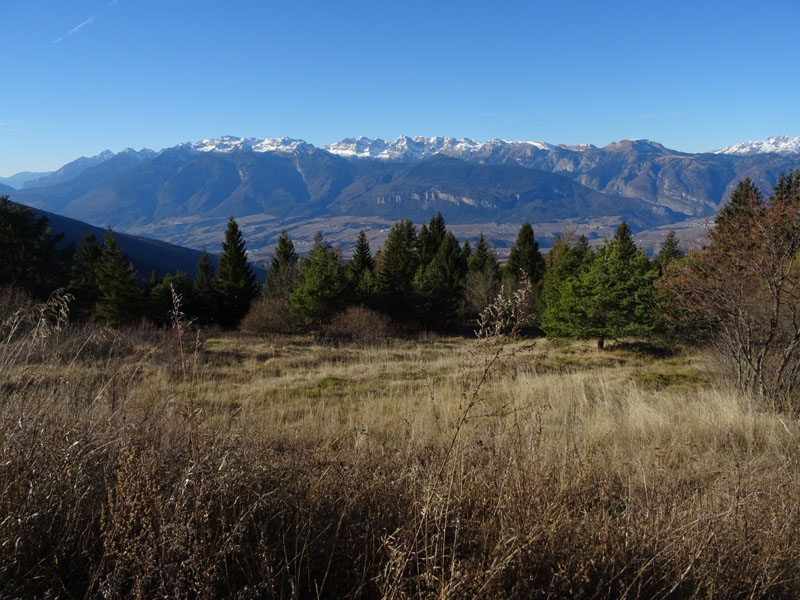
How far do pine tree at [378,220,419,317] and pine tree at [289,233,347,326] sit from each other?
15.2ft

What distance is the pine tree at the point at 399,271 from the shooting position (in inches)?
1468

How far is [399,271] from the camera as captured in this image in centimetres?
4366

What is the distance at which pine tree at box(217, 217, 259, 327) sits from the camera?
3934cm

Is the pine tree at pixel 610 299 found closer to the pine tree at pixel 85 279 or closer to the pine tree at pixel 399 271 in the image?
the pine tree at pixel 399 271

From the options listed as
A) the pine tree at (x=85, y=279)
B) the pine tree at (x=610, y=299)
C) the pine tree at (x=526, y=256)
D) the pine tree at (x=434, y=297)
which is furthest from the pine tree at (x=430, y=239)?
the pine tree at (x=85, y=279)

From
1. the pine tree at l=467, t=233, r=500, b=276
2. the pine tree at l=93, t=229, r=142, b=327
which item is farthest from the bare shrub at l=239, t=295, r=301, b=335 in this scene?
the pine tree at l=467, t=233, r=500, b=276

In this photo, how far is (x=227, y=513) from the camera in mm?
2129

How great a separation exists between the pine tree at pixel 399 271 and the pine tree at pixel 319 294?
4.62 m

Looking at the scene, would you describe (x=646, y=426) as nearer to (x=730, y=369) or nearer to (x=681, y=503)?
(x=681, y=503)

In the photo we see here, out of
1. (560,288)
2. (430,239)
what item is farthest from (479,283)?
(560,288)

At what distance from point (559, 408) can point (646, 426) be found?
125 centimetres

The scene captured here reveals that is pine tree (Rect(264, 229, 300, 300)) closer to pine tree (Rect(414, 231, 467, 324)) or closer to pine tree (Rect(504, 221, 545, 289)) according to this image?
pine tree (Rect(414, 231, 467, 324))

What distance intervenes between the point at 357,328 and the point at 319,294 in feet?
14.6

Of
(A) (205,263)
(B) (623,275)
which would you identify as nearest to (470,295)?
(B) (623,275)
